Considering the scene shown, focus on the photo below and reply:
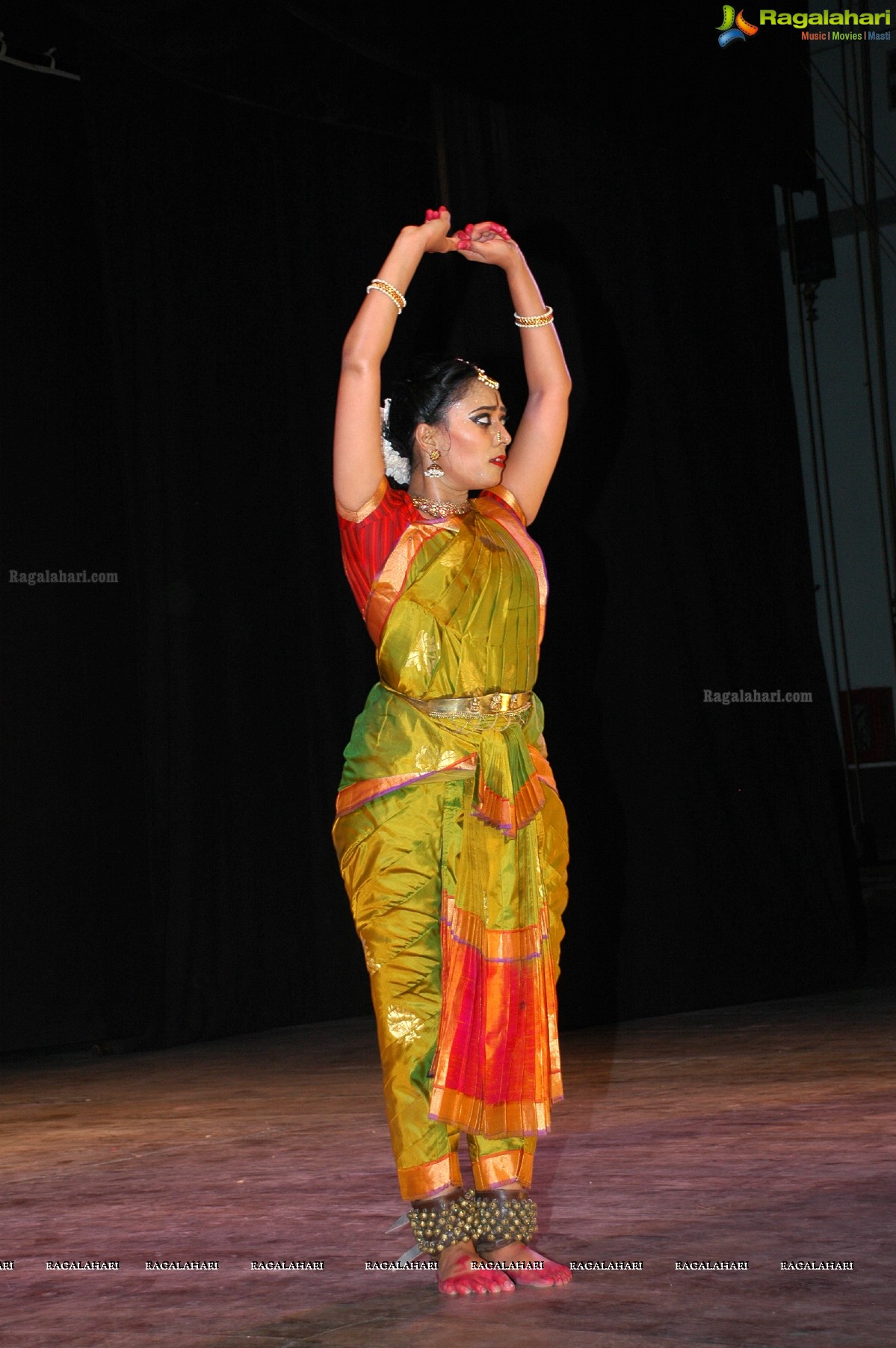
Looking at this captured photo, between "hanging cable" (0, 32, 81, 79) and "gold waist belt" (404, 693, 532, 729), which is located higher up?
"hanging cable" (0, 32, 81, 79)

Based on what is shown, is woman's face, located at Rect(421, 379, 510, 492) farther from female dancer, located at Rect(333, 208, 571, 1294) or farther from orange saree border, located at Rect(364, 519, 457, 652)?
orange saree border, located at Rect(364, 519, 457, 652)

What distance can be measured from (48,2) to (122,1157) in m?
3.43

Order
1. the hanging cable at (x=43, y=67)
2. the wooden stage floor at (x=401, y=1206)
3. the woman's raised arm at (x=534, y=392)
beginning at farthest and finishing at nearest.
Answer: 1. the hanging cable at (x=43, y=67)
2. the woman's raised arm at (x=534, y=392)
3. the wooden stage floor at (x=401, y=1206)

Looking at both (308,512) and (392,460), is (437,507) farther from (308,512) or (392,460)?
(308,512)

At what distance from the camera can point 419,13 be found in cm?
423

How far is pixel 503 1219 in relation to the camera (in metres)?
2.22

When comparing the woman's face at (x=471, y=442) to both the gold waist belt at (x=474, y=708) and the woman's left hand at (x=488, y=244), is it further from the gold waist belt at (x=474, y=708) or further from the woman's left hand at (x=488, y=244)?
the gold waist belt at (x=474, y=708)

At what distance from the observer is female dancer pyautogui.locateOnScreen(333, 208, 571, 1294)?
7.23ft

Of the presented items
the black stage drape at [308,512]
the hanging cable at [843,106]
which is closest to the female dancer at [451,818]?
the black stage drape at [308,512]

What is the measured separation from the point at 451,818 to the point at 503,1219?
54cm

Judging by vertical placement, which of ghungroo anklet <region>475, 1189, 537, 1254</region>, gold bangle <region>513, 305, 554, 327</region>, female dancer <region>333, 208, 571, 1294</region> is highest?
gold bangle <region>513, 305, 554, 327</region>

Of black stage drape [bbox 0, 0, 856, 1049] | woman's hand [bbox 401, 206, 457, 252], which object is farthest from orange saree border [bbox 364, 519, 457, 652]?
black stage drape [bbox 0, 0, 856, 1049]

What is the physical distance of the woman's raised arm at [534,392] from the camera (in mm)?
2498

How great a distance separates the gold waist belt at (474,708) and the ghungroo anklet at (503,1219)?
641 millimetres
